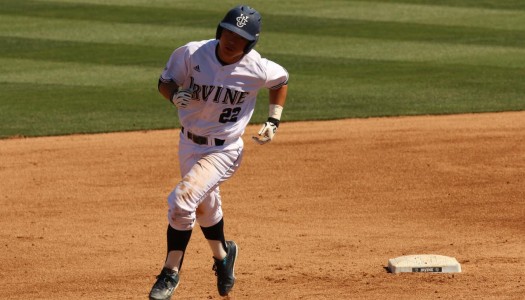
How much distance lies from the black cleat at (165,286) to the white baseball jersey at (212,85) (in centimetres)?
102

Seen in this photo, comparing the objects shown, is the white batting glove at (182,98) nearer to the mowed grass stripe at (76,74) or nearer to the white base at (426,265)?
the white base at (426,265)

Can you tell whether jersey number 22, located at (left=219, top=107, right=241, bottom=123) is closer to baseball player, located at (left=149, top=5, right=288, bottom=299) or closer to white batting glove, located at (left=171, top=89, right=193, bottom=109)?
baseball player, located at (left=149, top=5, right=288, bottom=299)

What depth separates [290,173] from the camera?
12.1 m

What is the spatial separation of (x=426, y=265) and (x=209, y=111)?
216 centimetres

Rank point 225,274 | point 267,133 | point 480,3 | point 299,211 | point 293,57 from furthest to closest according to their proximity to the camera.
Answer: point 480,3 < point 293,57 < point 299,211 < point 225,274 < point 267,133

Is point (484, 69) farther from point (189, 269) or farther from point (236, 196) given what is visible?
point (189, 269)

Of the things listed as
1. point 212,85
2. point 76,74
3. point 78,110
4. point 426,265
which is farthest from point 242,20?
point 76,74

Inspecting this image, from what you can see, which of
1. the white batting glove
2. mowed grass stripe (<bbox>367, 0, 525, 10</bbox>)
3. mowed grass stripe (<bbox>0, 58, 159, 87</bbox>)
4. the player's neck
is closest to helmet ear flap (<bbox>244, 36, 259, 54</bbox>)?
the player's neck

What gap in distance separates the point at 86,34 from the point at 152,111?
18.0 ft

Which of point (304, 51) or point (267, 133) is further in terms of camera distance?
point (304, 51)

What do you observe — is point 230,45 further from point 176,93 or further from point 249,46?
point 176,93

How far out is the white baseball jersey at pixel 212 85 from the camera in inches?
301

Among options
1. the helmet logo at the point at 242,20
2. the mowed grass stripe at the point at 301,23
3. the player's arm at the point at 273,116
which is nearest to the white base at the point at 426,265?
the player's arm at the point at 273,116

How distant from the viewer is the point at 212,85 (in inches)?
300
